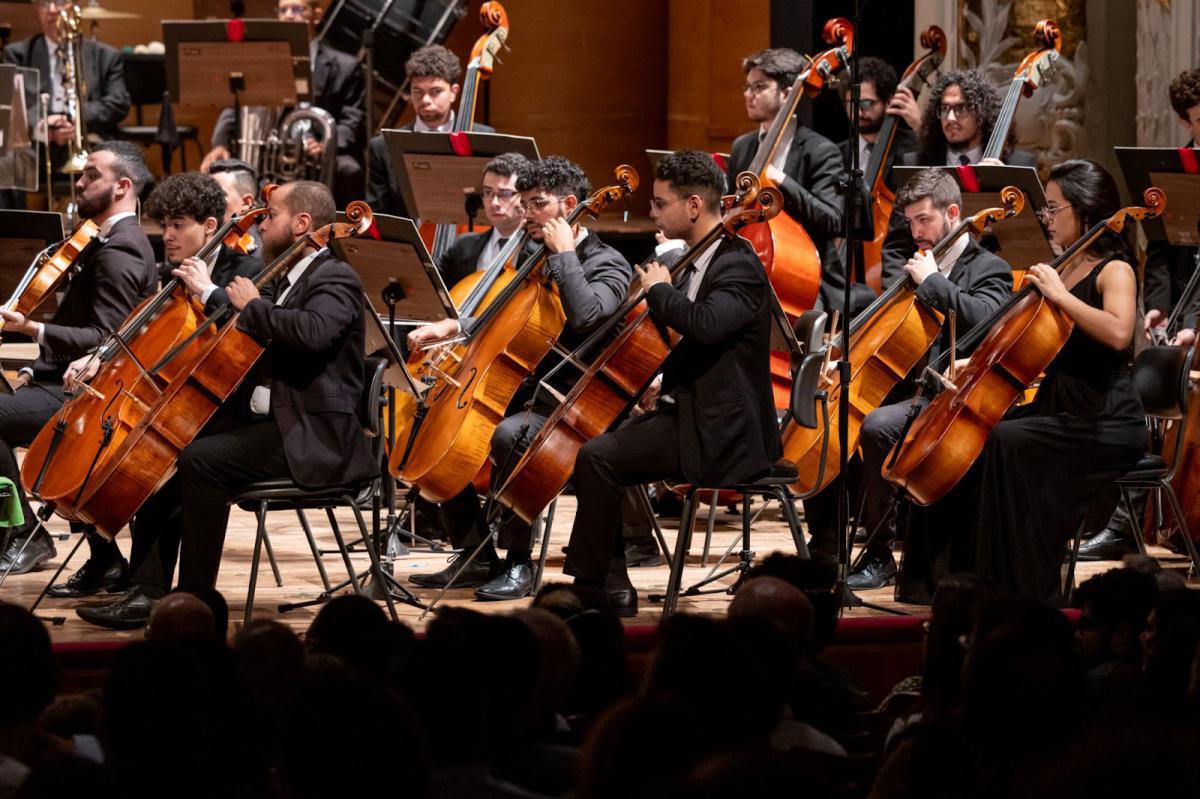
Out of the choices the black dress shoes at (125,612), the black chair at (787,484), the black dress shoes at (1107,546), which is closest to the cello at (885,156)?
the black dress shoes at (1107,546)

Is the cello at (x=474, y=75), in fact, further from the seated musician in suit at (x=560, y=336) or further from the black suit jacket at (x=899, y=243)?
the black suit jacket at (x=899, y=243)

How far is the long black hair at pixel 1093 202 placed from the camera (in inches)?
188

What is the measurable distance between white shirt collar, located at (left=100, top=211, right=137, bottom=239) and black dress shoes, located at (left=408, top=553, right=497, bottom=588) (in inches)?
57.7

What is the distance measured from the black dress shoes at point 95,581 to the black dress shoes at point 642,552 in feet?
5.40

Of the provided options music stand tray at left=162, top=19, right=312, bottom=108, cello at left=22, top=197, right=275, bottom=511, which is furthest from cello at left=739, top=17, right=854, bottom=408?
music stand tray at left=162, top=19, right=312, bottom=108

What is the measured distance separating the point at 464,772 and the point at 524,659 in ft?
0.75

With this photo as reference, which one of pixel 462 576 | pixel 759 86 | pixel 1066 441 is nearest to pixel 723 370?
pixel 1066 441

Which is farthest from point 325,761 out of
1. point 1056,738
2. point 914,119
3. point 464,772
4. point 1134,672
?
point 914,119

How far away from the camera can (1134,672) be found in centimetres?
309

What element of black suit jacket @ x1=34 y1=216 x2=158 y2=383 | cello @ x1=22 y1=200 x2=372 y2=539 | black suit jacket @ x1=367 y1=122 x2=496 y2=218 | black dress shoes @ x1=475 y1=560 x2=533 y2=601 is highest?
black suit jacket @ x1=367 y1=122 x2=496 y2=218

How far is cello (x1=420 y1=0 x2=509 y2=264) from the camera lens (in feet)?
21.7

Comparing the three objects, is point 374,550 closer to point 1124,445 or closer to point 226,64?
point 1124,445

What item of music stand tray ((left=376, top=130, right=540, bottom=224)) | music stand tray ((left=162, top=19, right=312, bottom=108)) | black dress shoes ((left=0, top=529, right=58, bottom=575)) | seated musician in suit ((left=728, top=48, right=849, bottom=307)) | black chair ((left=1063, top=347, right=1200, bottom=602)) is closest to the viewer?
black chair ((left=1063, top=347, right=1200, bottom=602))

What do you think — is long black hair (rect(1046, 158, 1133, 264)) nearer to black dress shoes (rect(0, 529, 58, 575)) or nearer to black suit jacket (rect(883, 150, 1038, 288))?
black suit jacket (rect(883, 150, 1038, 288))
